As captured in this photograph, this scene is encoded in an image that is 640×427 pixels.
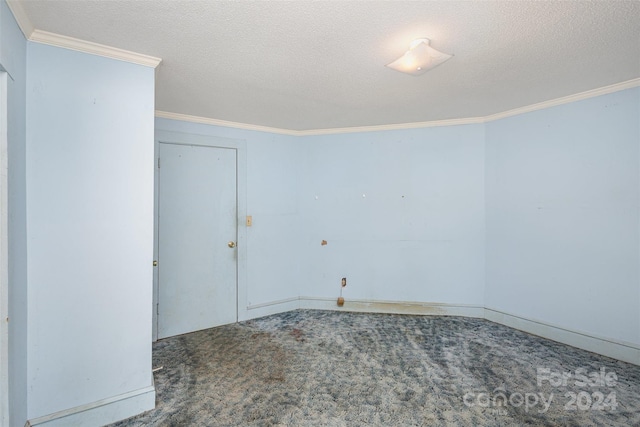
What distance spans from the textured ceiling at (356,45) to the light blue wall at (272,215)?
0.91 metres

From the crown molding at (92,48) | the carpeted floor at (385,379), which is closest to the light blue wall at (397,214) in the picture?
the carpeted floor at (385,379)

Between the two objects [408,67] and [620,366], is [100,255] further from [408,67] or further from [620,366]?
[620,366]

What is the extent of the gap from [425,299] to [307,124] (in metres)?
2.59

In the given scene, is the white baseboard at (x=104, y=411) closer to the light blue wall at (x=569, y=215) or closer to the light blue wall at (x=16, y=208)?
the light blue wall at (x=16, y=208)

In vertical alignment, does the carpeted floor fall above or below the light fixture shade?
below

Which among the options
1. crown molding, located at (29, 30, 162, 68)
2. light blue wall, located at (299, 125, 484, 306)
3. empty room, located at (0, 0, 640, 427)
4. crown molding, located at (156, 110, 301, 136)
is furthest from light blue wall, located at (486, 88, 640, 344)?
crown molding, located at (29, 30, 162, 68)

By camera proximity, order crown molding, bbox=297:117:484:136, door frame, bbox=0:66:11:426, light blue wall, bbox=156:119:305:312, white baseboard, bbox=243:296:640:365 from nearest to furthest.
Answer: door frame, bbox=0:66:11:426
white baseboard, bbox=243:296:640:365
crown molding, bbox=297:117:484:136
light blue wall, bbox=156:119:305:312

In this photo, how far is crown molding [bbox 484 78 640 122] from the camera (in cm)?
252

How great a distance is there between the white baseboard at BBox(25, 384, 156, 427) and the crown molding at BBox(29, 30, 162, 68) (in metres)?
2.15

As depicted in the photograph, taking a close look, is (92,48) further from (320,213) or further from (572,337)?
(572,337)

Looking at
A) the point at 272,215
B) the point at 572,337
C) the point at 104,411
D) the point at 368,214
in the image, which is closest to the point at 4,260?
the point at 104,411

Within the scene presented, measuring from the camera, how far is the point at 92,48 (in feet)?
6.17

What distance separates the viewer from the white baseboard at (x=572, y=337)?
2555mm

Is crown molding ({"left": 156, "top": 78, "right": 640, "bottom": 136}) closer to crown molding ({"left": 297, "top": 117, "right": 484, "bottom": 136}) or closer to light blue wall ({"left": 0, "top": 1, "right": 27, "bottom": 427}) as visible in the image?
crown molding ({"left": 297, "top": 117, "right": 484, "bottom": 136})
